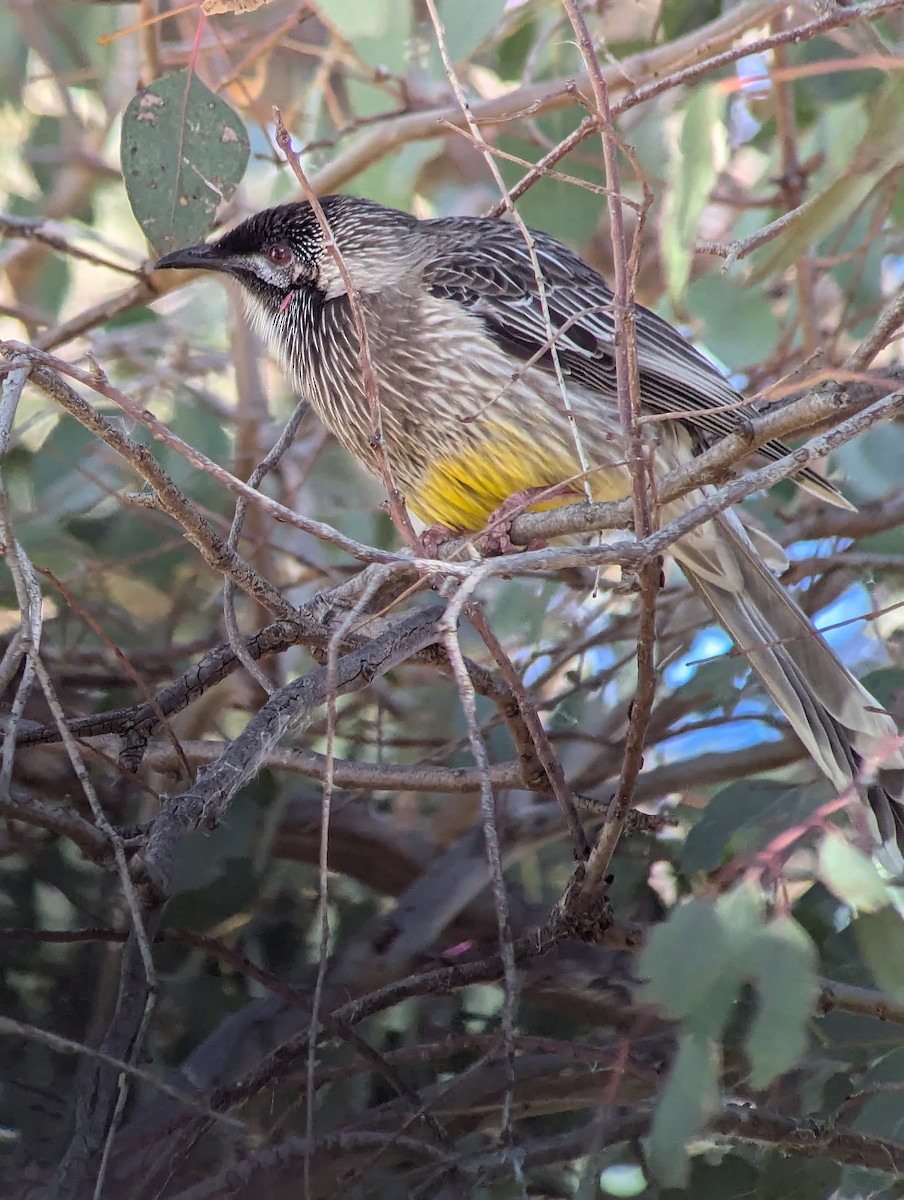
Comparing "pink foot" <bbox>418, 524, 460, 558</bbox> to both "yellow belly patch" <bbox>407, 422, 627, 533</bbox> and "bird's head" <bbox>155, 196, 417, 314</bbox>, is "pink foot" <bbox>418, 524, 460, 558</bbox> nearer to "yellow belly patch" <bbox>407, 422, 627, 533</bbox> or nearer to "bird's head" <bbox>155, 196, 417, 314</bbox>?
"yellow belly patch" <bbox>407, 422, 627, 533</bbox>

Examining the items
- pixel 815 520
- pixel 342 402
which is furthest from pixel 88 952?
pixel 815 520

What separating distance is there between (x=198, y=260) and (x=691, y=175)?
5.16 ft

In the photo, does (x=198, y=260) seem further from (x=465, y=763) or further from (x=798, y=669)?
(x=798, y=669)

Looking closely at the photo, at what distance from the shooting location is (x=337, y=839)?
301 cm

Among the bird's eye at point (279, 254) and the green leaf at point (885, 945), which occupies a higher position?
the bird's eye at point (279, 254)

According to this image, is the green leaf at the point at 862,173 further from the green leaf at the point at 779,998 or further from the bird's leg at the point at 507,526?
the green leaf at the point at 779,998

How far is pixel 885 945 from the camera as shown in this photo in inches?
69.6

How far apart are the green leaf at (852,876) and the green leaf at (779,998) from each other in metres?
0.07

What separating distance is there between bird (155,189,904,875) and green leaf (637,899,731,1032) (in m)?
1.14

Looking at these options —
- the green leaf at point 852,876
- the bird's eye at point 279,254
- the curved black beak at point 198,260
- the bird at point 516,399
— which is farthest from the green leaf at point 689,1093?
the bird's eye at point 279,254

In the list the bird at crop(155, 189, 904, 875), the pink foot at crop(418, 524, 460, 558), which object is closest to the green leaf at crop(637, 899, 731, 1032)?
the bird at crop(155, 189, 904, 875)

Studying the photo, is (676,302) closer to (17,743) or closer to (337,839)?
(17,743)

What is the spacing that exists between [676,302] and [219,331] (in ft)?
10.8

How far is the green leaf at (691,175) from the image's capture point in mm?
1746
